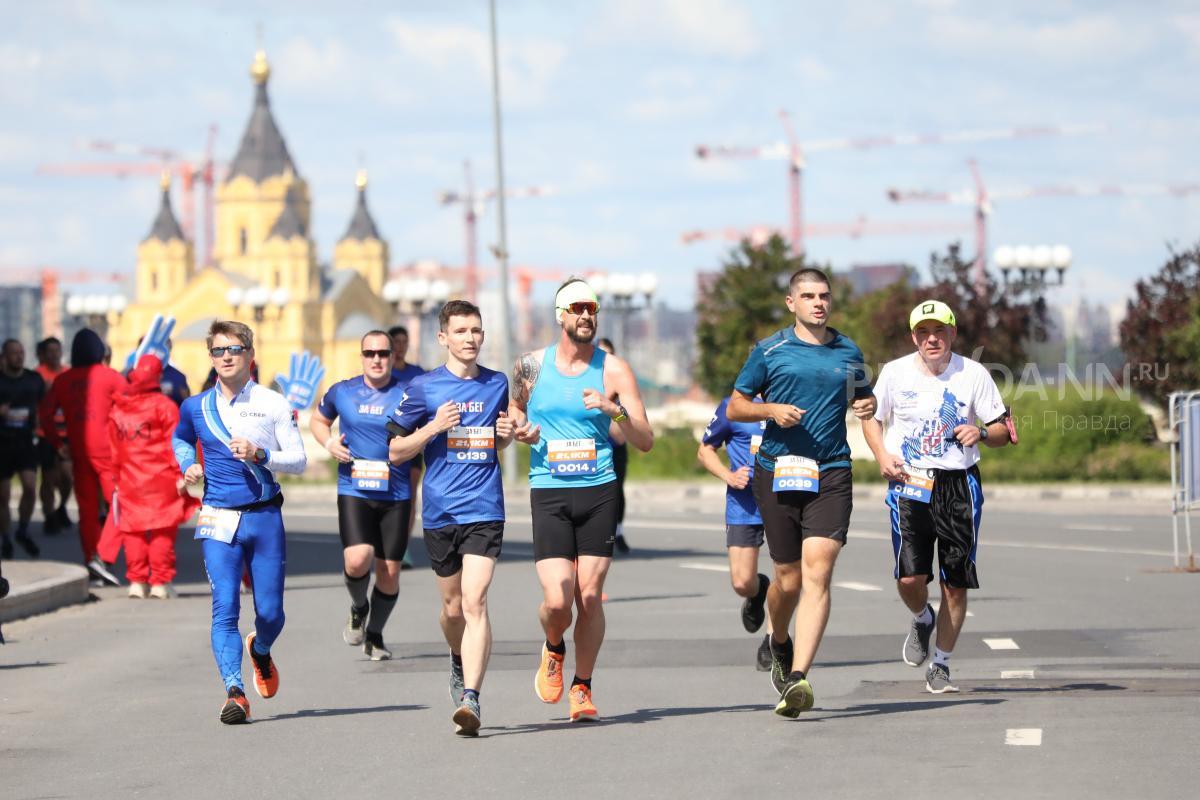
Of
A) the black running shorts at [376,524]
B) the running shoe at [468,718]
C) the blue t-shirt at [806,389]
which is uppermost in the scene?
the blue t-shirt at [806,389]

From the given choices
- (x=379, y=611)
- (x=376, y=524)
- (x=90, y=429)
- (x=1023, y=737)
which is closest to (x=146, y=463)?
(x=90, y=429)

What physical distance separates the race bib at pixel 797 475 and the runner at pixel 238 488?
226cm

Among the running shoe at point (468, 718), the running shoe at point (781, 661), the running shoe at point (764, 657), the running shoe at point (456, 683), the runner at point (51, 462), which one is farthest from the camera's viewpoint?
the runner at point (51, 462)

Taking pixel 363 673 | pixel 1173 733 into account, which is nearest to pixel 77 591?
pixel 363 673

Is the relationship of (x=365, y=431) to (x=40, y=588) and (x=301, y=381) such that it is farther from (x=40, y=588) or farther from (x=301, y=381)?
(x=40, y=588)

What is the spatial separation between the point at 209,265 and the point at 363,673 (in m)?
162

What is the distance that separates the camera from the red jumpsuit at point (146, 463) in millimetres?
17719

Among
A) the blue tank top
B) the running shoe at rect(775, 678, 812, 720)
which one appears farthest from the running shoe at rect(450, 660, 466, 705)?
the running shoe at rect(775, 678, 812, 720)

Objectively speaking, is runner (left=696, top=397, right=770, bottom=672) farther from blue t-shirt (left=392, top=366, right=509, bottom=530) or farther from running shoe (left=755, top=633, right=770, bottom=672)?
blue t-shirt (left=392, top=366, right=509, bottom=530)

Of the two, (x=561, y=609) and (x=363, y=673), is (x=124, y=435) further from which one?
(x=561, y=609)

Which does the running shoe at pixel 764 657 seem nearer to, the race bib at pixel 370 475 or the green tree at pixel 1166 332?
the race bib at pixel 370 475

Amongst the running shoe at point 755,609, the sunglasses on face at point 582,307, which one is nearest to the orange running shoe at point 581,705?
the sunglasses on face at point 582,307

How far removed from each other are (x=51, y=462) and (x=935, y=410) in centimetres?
1750

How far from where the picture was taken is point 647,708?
34.9ft
